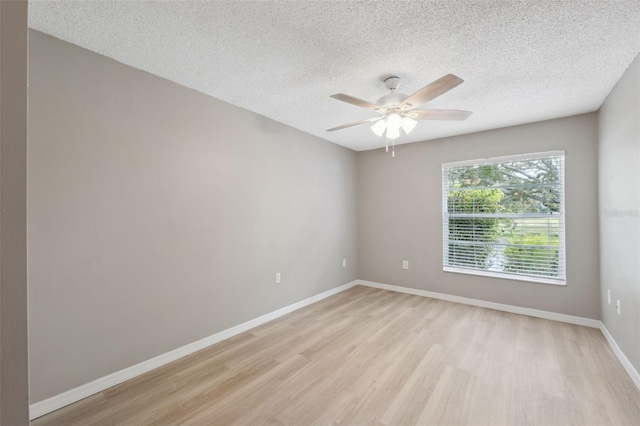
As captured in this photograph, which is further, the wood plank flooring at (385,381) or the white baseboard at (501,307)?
the white baseboard at (501,307)

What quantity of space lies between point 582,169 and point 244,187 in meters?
3.83

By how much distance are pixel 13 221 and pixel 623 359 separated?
147 inches

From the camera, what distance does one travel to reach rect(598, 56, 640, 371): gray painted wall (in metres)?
2.03

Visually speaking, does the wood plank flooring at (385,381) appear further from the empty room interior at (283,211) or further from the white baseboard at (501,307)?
the white baseboard at (501,307)

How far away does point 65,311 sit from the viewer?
185 cm

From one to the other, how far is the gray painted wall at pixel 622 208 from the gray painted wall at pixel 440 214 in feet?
0.76

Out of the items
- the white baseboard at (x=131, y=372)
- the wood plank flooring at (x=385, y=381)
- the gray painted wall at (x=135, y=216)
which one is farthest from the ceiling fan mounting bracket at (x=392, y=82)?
the white baseboard at (x=131, y=372)

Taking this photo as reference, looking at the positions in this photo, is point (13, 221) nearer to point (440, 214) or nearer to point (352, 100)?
point (352, 100)

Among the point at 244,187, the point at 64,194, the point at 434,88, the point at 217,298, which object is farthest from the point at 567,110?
the point at 64,194

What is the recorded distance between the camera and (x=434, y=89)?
184cm

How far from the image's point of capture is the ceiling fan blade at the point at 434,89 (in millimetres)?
1690

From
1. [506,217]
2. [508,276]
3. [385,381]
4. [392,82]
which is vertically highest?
[392,82]

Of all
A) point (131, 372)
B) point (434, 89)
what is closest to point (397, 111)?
point (434, 89)

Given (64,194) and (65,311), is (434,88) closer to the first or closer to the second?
(64,194)
